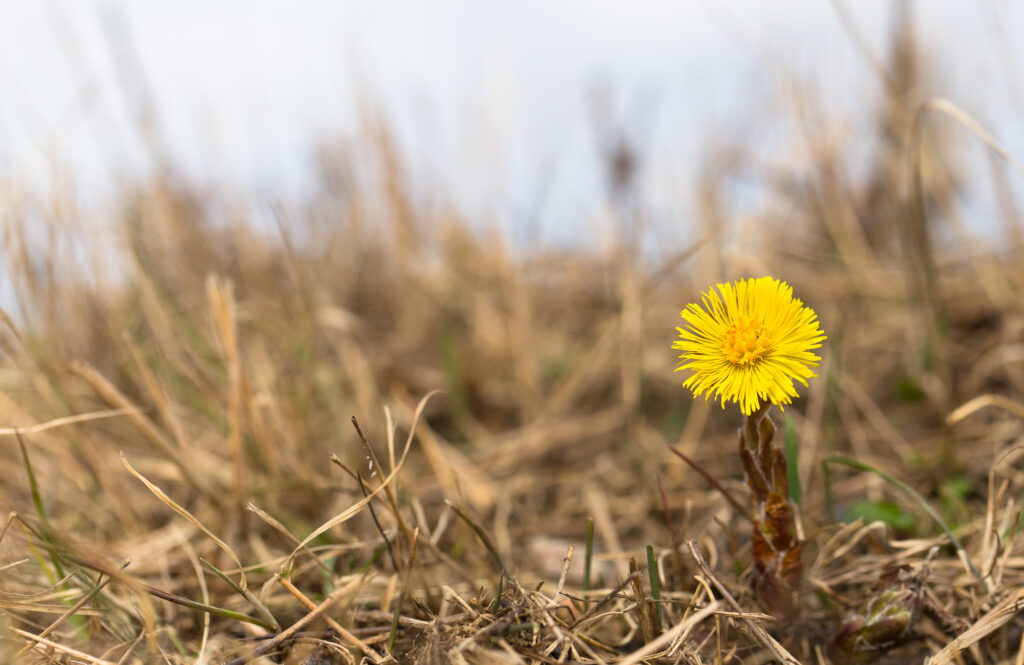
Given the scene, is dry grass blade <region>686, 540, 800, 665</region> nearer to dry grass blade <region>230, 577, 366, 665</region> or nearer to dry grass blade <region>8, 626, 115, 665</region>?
dry grass blade <region>230, 577, 366, 665</region>

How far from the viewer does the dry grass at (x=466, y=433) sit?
0.93m

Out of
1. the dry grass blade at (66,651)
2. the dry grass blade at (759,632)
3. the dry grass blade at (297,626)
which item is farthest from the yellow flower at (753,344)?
the dry grass blade at (66,651)

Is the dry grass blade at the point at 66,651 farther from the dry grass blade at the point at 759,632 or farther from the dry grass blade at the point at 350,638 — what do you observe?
the dry grass blade at the point at 759,632

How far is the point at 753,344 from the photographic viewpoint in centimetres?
77

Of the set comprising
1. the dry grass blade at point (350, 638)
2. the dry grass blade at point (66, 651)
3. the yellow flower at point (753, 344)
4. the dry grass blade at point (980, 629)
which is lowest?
the dry grass blade at point (980, 629)

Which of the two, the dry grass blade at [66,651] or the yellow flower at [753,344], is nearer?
the yellow flower at [753,344]

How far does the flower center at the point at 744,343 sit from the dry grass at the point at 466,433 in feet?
0.84

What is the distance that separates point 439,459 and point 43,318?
96 centimetres

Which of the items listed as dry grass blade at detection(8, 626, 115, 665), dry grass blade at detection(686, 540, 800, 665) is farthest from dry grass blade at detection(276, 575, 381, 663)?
dry grass blade at detection(686, 540, 800, 665)

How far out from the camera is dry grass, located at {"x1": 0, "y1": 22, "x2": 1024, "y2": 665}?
927mm

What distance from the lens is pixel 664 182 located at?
3.12 metres

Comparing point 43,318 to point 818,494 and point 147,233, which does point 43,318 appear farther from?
point 818,494

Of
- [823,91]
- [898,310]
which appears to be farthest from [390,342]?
[823,91]

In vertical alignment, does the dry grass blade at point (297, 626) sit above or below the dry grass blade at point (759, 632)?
above
